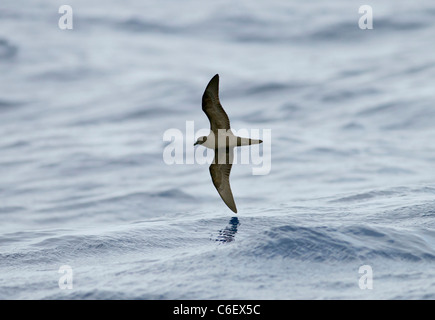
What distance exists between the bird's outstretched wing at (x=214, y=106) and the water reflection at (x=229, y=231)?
2521 mm

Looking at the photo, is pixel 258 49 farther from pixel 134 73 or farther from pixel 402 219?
pixel 402 219

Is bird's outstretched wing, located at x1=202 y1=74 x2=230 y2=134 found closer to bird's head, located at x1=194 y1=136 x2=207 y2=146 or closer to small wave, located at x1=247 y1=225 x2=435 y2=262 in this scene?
bird's head, located at x1=194 y1=136 x2=207 y2=146

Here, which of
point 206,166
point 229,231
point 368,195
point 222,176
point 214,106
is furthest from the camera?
point 206,166

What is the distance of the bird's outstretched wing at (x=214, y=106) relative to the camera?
9.92 m

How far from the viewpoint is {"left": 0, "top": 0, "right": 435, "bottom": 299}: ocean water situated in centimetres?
1055

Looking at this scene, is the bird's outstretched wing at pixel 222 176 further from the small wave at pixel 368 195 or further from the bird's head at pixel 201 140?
the small wave at pixel 368 195

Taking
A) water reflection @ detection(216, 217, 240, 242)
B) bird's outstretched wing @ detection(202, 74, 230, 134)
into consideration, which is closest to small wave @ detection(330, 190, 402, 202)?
water reflection @ detection(216, 217, 240, 242)

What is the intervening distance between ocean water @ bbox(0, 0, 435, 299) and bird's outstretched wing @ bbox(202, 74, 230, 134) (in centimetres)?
214

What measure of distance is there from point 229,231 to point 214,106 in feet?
11.2

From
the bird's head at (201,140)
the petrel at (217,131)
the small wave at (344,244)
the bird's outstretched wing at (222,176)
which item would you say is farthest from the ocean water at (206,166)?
the bird's head at (201,140)

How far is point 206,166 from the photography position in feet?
77.0

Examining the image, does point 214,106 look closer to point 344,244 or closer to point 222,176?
point 222,176

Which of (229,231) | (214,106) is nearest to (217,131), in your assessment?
(214,106)
